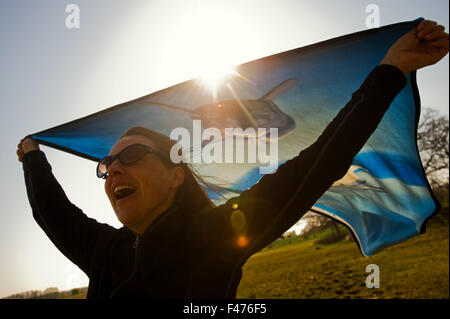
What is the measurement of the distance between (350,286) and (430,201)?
13445 mm

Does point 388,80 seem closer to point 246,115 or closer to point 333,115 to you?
point 333,115

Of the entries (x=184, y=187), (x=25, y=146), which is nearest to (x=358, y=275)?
(x=184, y=187)

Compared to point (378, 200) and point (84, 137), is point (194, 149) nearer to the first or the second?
point (84, 137)

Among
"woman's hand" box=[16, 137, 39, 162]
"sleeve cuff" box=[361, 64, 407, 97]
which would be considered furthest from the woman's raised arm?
"sleeve cuff" box=[361, 64, 407, 97]

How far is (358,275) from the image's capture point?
51.0 feet

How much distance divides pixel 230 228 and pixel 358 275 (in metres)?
16.1

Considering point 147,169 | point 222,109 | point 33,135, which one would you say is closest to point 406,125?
point 222,109

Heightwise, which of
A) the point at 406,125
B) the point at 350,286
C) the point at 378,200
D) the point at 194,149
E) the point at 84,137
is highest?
the point at 84,137

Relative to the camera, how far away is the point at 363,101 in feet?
5.11

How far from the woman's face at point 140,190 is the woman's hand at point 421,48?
1.46 metres

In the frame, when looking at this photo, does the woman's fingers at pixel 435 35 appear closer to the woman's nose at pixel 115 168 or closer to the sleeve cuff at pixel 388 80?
the sleeve cuff at pixel 388 80

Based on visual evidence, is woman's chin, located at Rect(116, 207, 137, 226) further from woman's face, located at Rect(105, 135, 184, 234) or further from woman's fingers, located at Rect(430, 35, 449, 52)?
woman's fingers, located at Rect(430, 35, 449, 52)

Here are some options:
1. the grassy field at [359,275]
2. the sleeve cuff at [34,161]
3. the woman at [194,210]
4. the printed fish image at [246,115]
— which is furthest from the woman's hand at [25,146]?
the grassy field at [359,275]

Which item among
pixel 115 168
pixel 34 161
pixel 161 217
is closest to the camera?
pixel 161 217
